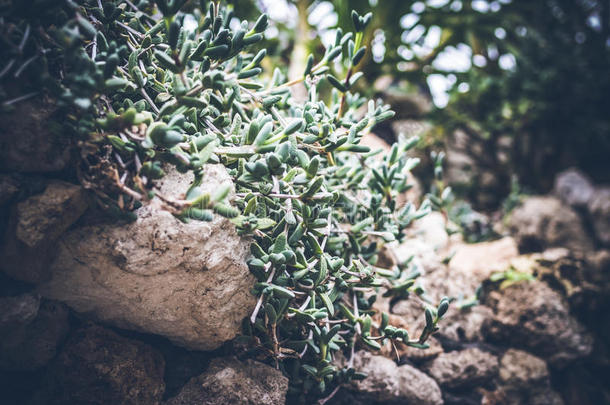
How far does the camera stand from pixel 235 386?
1045 millimetres

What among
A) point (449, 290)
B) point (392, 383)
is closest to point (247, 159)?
point (392, 383)

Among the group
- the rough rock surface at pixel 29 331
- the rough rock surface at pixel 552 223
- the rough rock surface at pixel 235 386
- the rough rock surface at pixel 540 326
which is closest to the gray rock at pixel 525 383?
the rough rock surface at pixel 540 326

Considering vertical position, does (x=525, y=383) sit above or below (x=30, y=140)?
above

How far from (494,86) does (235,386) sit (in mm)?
3690

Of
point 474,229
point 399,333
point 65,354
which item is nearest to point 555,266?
point 474,229

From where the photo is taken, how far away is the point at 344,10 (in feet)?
10.1

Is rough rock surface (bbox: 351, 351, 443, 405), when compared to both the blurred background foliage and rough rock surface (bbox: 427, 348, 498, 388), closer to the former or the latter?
rough rock surface (bbox: 427, 348, 498, 388)

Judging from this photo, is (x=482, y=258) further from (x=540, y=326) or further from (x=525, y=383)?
(x=525, y=383)

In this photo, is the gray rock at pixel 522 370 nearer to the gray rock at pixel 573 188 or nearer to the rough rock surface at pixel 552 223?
the rough rock surface at pixel 552 223

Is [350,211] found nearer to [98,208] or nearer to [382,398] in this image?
[382,398]

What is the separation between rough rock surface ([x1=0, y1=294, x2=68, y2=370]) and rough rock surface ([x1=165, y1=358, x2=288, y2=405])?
418 millimetres

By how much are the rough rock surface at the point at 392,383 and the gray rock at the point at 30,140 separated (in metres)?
1.28

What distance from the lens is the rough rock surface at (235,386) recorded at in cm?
103

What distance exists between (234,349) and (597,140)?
4.21 m
